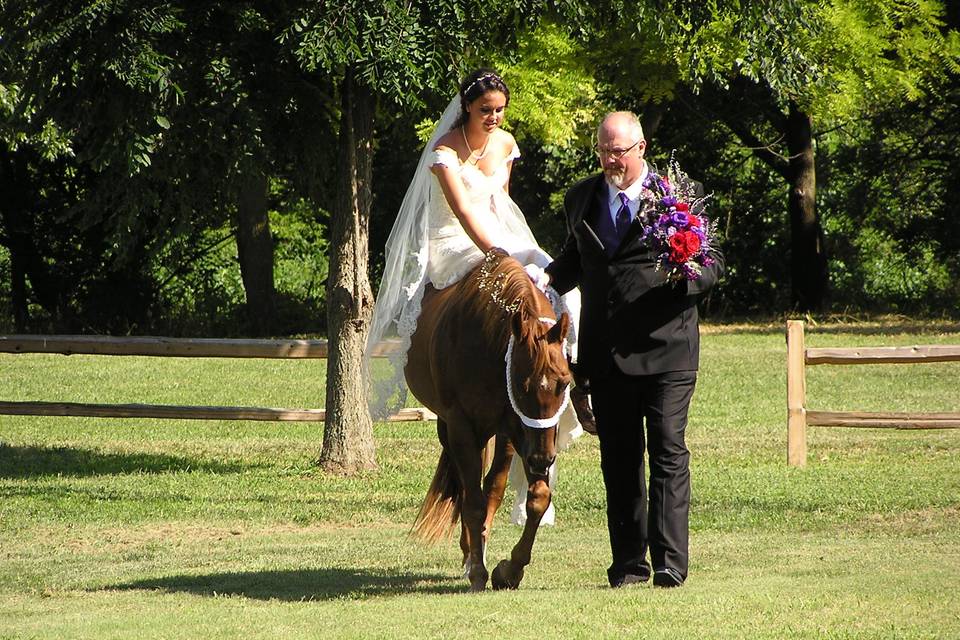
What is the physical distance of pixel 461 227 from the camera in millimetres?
8508

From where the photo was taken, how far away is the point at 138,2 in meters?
10.8

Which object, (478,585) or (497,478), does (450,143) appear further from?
(478,585)

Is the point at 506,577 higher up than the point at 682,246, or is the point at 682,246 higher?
the point at 682,246

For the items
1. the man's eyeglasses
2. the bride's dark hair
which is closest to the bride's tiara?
the bride's dark hair

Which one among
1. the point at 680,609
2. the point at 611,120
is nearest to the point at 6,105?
the point at 611,120

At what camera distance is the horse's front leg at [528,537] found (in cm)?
685

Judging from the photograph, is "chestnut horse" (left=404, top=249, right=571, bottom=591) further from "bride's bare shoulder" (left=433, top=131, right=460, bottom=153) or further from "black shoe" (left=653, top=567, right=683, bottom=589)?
"bride's bare shoulder" (left=433, top=131, right=460, bottom=153)

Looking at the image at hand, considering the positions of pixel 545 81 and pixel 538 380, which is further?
pixel 545 81

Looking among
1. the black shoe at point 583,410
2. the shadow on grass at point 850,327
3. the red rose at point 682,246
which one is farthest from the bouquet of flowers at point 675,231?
the shadow on grass at point 850,327

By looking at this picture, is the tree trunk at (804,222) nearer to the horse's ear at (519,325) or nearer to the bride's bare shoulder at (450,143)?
the bride's bare shoulder at (450,143)

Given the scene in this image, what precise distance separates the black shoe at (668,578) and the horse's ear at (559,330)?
131 centimetres

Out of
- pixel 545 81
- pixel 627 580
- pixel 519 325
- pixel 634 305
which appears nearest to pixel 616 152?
pixel 634 305

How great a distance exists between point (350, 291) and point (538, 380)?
613 cm

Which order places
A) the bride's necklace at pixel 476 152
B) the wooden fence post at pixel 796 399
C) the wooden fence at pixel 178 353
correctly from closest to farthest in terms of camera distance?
the bride's necklace at pixel 476 152
the wooden fence post at pixel 796 399
the wooden fence at pixel 178 353
